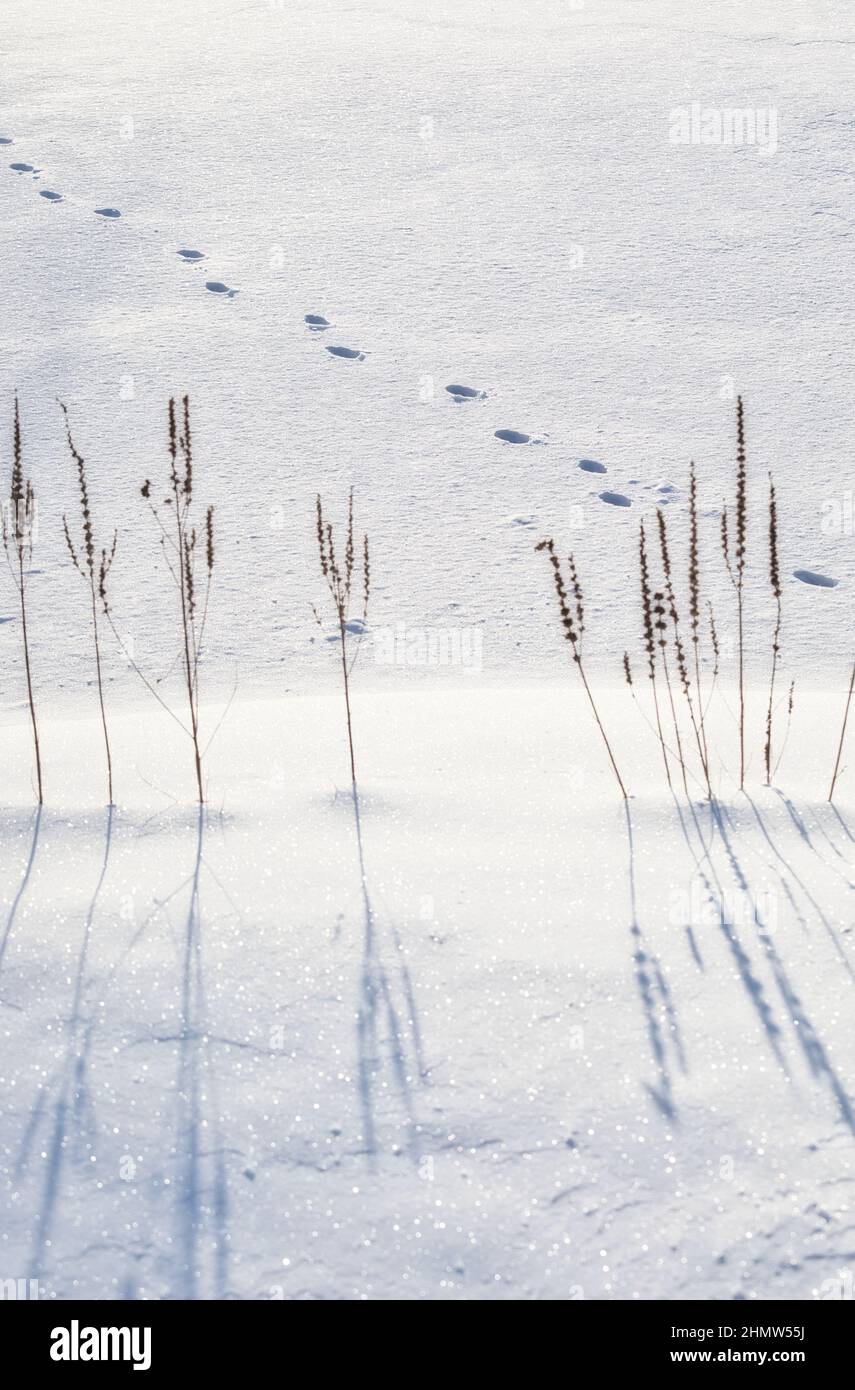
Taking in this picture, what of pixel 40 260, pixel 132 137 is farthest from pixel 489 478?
pixel 132 137

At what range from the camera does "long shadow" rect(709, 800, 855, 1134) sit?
7.07 feet

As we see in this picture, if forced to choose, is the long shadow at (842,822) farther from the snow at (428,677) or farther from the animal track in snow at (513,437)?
the animal track in snow at (513,437)

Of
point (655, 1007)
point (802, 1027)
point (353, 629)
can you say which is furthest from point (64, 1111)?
point (353, 629)

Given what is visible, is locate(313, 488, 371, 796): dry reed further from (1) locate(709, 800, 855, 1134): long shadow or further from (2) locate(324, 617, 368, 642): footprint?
(1) locate(709, 800, 855, 1134): long shadow

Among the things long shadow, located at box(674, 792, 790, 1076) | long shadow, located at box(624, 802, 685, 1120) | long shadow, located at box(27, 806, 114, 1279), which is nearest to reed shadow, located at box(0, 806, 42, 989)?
long shadow, located at box(27, 806, 114, 1279)

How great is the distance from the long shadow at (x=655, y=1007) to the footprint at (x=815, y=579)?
3.07 m

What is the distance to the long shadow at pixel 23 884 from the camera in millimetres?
2645

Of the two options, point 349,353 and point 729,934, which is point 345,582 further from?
point 349,353

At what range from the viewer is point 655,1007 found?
239cm

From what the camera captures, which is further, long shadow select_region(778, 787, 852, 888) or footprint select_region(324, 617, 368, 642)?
footprint select_region(324, 617, 368, 642)

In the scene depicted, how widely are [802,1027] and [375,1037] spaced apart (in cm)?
78

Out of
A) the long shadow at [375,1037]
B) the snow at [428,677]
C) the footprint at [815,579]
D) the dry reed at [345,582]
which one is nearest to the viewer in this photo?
the snow at [428,677]

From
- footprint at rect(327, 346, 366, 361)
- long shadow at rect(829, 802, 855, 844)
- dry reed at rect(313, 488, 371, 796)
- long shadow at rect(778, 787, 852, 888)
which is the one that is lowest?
long shadow at rect(778, 787, 852, 888)

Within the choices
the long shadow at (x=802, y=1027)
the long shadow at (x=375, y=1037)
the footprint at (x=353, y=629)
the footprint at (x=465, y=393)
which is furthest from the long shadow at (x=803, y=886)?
the footprint at (x=465, y=393)
